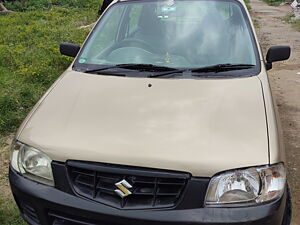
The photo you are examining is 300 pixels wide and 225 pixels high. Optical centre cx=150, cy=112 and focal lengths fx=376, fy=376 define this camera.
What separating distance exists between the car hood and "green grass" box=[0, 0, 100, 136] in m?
2.28

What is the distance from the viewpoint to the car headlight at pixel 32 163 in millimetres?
2234

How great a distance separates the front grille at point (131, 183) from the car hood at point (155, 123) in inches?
2.0

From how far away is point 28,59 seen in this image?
23.3 ft

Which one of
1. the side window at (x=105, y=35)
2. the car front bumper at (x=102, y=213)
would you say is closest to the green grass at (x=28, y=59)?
the side window at (x=105, y=35)

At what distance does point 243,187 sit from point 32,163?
1.25 m

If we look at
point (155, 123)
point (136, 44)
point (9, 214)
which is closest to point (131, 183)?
point (155, 123)

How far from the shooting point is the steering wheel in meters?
3.34

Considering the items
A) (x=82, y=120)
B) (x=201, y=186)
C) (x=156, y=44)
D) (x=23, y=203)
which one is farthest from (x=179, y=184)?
(x=156, y=44)

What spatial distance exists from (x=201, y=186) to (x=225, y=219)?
0.20 m

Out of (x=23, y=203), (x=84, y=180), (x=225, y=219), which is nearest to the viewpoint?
(x=225, y=219)

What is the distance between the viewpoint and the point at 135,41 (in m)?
3.47

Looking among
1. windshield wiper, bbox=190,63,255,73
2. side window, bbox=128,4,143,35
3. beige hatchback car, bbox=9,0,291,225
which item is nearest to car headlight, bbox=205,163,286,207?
beige hatchback car, bbox=9,0,291,225

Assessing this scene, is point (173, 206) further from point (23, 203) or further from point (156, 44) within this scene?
point (156, 44)

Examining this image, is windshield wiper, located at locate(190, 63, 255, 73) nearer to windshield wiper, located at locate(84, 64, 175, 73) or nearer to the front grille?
windshield wiper, located at locate(84, 64, 175, 73)
